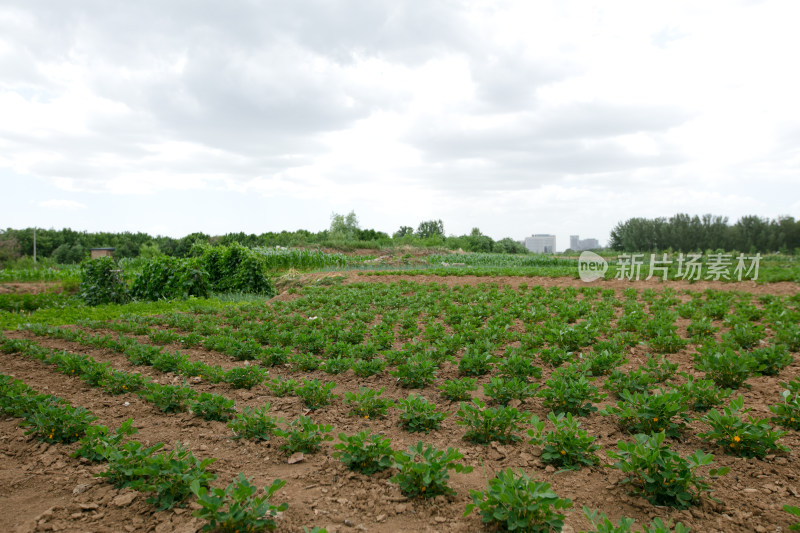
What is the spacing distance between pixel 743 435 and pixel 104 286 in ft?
56.5

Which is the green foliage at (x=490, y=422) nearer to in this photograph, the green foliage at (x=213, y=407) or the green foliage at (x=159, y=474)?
the green foliage at (x=159, y=474)

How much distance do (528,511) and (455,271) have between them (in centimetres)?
1538

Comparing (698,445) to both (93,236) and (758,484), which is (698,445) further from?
(93,236)

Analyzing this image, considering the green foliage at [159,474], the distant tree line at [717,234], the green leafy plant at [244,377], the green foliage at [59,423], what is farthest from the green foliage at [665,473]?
the distant tree line at [717,234]

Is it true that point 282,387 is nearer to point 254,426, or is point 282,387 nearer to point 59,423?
point 254,426

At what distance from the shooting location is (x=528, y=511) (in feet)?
7.27

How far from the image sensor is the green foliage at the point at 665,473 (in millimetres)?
2518

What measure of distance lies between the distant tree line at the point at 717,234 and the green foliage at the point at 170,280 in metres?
29.8

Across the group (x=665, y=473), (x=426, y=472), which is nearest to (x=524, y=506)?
(x=426, y=472)

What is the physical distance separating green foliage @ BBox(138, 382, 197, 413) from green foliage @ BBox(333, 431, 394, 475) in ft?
6.70

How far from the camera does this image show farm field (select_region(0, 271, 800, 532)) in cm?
261

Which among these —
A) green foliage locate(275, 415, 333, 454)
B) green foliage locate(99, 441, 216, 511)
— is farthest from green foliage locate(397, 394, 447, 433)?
green foliage locate(99, 441, 216, 511)

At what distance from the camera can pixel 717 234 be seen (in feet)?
105

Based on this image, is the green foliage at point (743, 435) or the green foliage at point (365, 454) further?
the green foliage at point (743, 435)
